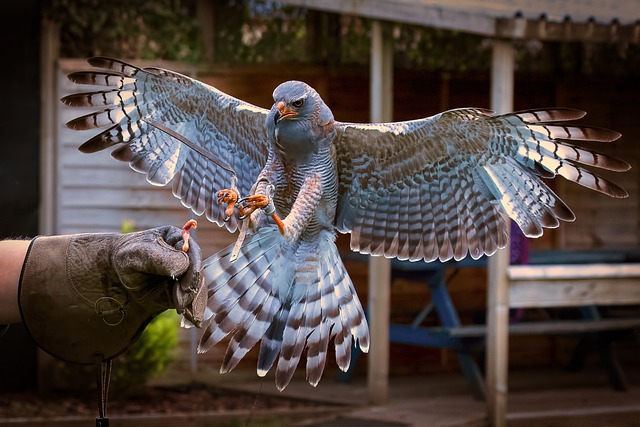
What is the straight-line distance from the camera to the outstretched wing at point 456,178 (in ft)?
11.0

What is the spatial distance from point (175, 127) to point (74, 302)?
110cm

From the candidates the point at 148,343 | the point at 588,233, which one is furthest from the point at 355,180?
the point at 588,233

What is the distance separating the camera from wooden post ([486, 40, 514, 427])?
598 centimetres

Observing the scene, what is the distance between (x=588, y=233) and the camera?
8469 millimetres

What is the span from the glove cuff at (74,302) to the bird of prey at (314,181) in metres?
0.41

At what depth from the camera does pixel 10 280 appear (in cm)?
273

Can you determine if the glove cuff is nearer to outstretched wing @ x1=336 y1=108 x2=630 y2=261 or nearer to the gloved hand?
the gloved hand

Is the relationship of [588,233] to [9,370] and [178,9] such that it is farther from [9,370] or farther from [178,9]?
[9,370]

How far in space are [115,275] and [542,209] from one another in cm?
144

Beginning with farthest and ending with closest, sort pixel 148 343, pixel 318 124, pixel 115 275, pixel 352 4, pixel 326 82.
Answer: pixel 326 82 < pixel 148 343 < pixel 352 4 < pixel 318 124 < pixel 115 275

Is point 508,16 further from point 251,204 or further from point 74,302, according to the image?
point 74,302

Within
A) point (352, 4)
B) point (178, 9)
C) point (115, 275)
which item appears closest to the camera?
point (115, 275)

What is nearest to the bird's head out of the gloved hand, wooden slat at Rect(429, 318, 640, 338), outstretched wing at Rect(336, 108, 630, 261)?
outstretched wing at Rect(336, 108, 630, 261)

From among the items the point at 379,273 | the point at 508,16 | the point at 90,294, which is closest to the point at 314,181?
the point at 90,294
